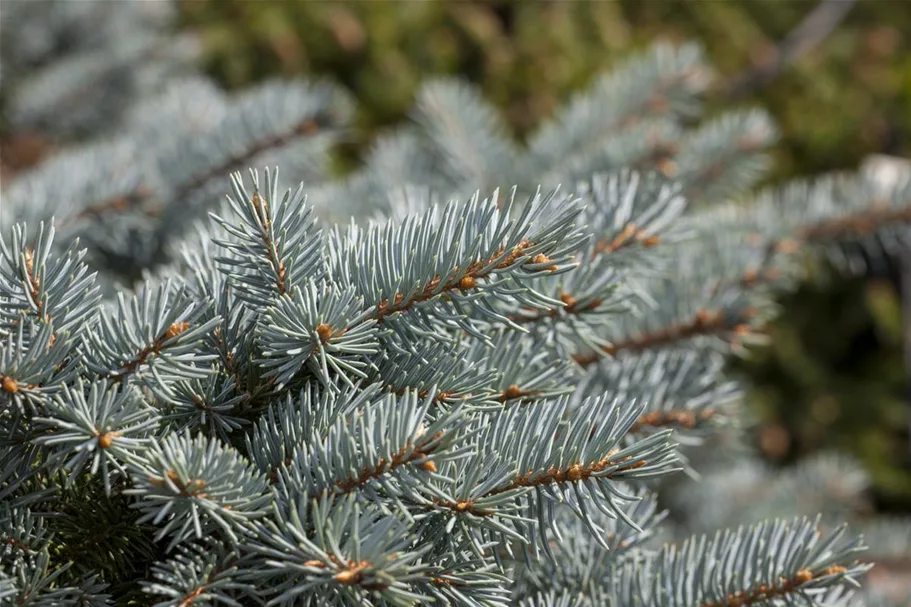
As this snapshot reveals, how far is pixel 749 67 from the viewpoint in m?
1.53

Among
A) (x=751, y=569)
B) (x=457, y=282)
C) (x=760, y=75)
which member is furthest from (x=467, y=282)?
(x=760, y=75)

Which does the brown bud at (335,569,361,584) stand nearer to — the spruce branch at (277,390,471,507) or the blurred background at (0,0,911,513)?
the spruce branch at (277,390,471,507)

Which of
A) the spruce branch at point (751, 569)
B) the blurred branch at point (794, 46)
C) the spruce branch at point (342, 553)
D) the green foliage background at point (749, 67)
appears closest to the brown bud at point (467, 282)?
the spruce branch at point (342, 553)

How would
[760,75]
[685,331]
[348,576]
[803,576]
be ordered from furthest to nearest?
[760,75]
[685,331]
[803,576]
[348,576]

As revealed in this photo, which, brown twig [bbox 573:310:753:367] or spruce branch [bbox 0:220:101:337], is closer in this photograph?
spruce branch [bbox 0:220:101:337]

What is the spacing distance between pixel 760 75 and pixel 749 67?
0.13ft

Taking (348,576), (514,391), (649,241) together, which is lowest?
(348,576)

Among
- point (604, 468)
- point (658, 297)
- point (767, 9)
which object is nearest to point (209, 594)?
point (604, 468)

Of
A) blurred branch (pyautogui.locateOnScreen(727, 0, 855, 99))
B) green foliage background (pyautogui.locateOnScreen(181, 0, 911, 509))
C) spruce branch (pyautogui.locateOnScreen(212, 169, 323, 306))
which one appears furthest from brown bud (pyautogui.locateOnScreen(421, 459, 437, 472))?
blurred branch (pyautogui.locateOnScreen(727, 0, 855, 99))

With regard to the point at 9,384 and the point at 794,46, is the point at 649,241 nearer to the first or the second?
the point at 9,384

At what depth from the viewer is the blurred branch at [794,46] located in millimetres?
1492

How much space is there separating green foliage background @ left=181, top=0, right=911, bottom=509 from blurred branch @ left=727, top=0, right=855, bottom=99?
0.02 metres

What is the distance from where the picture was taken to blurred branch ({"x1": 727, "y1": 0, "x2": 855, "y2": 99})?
4.90 feet

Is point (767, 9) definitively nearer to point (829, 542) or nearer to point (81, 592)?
point (829, 542)
